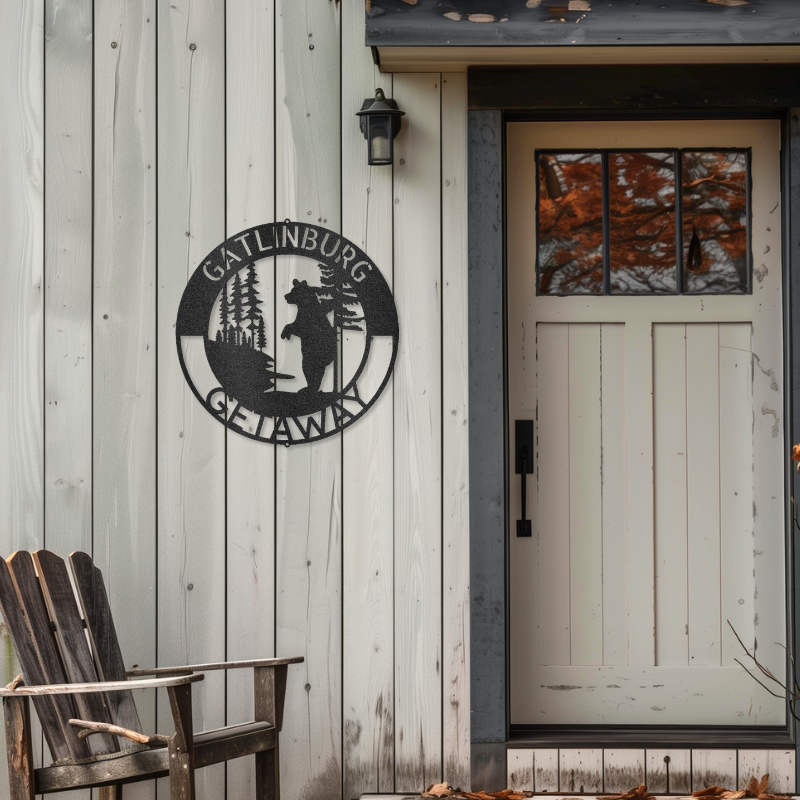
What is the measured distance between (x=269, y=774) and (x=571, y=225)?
2.05m

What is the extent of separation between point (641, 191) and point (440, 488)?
1268 millimetres

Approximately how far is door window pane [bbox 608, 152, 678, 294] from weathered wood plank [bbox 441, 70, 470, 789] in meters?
0.55

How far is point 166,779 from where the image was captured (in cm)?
275

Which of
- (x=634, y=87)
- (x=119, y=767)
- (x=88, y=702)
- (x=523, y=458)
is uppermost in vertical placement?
(x=634, y=87)

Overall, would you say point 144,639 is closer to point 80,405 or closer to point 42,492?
point 42,492

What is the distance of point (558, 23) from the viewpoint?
2.42 metres

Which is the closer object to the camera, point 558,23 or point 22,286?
point 558,23

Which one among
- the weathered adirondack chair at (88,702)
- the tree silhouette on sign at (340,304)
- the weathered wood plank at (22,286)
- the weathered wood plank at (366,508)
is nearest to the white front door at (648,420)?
the weathered wood plank at (366,508)

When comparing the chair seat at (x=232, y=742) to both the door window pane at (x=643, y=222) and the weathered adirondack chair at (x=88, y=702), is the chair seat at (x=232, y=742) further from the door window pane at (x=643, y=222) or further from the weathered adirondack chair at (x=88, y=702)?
the door window pane at (x=643, y=222)

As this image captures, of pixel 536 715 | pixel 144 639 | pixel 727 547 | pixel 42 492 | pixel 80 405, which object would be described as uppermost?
pixel 80 405

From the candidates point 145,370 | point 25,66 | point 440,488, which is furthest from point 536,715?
point 25,66

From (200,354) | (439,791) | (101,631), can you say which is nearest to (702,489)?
(439,791)

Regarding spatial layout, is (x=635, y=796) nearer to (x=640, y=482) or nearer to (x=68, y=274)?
(x=640, y=482)

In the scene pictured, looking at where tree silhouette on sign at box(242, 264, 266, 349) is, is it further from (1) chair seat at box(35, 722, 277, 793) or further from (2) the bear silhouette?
(1) chair seat at box(35, 722, 277, 793)
